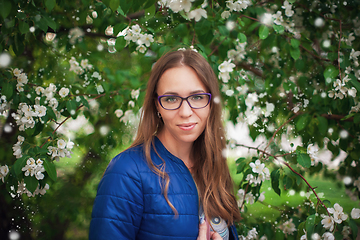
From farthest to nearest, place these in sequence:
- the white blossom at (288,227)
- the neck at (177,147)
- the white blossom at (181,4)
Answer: the white blossom at (288,227), the white blossom at (181,4), the neck at (177,147)

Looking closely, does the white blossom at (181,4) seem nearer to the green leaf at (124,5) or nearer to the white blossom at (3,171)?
the green leaf at (124,5)

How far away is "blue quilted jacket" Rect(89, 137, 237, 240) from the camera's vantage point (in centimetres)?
92

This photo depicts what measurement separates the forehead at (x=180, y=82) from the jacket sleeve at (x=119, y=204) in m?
0.32

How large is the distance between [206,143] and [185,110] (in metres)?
0.30

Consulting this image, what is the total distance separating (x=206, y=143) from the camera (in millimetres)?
1294

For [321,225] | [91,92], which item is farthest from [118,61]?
[321,225]

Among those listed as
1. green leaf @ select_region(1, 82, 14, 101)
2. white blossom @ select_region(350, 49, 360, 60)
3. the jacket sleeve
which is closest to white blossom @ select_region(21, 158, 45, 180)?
green leaf @ select_region(1, 82, 14, 101)

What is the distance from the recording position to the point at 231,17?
1766 millimetres

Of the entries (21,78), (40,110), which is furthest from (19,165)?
(21,78)

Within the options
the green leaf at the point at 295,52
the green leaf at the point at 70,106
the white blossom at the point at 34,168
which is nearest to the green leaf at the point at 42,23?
the green leaf at the point at 70,106

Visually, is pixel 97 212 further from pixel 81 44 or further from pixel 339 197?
pixel 339 197

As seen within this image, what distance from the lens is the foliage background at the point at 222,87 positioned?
5.23 feet

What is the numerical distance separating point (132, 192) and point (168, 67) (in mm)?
508

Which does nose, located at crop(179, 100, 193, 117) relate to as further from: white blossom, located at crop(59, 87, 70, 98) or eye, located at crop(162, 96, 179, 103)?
white blossom, located at crop(59, 87, 70, 98)
